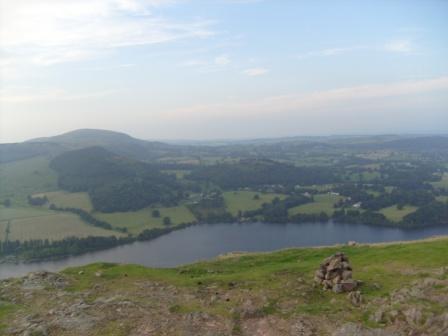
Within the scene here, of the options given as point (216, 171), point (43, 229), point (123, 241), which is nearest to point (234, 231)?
point (123, 241)

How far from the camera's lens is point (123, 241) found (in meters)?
104

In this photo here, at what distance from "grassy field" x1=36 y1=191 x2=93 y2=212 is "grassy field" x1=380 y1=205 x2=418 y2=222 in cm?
9768

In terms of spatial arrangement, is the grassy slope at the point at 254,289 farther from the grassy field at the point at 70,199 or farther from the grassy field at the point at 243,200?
the grassy field at the point at 70,199

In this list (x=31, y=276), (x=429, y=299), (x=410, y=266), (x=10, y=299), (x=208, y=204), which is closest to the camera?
(x=429, y=299)

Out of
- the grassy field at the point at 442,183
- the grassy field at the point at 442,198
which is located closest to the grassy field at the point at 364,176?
the grassy field at the point at 442,183

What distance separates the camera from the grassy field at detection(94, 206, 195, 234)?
120m

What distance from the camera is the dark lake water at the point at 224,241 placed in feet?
285

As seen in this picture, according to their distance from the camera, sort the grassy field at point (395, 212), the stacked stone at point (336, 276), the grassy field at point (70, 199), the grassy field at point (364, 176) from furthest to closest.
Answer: the grassy field at point (364, 176) < the grassy field at point (70, 199) < the grassy field at point (395, 212) < the stacked stone at point (336, 276)

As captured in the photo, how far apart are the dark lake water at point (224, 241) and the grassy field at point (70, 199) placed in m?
44.1

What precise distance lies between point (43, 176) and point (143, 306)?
6989 inches

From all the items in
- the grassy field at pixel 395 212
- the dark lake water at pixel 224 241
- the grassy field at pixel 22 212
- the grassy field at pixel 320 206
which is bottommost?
the dark lake water at pixel 224 241

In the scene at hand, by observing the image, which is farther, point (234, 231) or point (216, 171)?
point (216, 171)

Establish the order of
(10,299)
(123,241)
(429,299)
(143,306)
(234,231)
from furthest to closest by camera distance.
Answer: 1. (234,231)
2. (123,241)
3. (10,299)
4. (143,306)
5. (429,299)

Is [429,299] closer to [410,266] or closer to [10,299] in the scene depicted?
[410,266]
